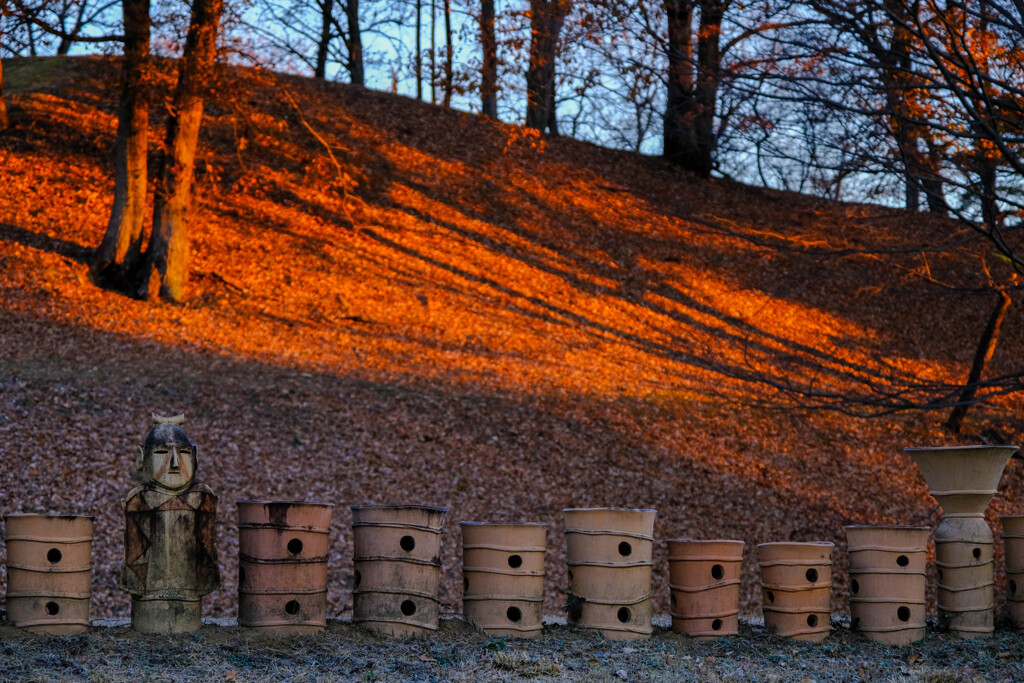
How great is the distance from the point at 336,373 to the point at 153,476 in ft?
21.0

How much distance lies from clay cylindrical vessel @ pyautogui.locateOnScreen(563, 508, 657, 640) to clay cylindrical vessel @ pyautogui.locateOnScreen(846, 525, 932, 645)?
5.01 ft

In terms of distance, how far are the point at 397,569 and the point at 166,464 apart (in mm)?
1497

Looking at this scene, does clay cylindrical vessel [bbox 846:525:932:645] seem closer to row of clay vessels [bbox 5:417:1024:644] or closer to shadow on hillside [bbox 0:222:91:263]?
row of clay vessels [bbox 5:417:1024:644]

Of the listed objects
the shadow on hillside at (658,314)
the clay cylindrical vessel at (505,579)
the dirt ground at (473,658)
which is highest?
the shadow on hillside at (658,314)

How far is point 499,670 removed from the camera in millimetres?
4949

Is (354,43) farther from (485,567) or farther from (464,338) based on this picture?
(485,567)

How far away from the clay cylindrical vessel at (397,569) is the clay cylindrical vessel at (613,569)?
0.94 metres

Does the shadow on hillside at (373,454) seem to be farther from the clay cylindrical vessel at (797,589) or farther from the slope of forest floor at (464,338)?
the clay cylindrical vessel at (797,589)

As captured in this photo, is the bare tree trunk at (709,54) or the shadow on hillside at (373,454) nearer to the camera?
the bare tree trunk at (709,54)

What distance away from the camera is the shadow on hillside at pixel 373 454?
8.66 meters

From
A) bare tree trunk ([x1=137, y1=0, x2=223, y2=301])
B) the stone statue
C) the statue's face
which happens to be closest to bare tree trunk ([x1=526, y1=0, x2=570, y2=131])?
bare tree trunk ([x1=137, y1=0, x2=223, y2=301])

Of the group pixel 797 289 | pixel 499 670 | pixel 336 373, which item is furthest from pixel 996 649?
pixel 797 289

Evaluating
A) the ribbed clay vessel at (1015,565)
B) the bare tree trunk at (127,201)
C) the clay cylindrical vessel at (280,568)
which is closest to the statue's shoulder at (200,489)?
the clay cylindrical vessel at (280,568)

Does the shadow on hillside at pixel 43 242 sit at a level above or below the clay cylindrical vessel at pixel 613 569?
above
